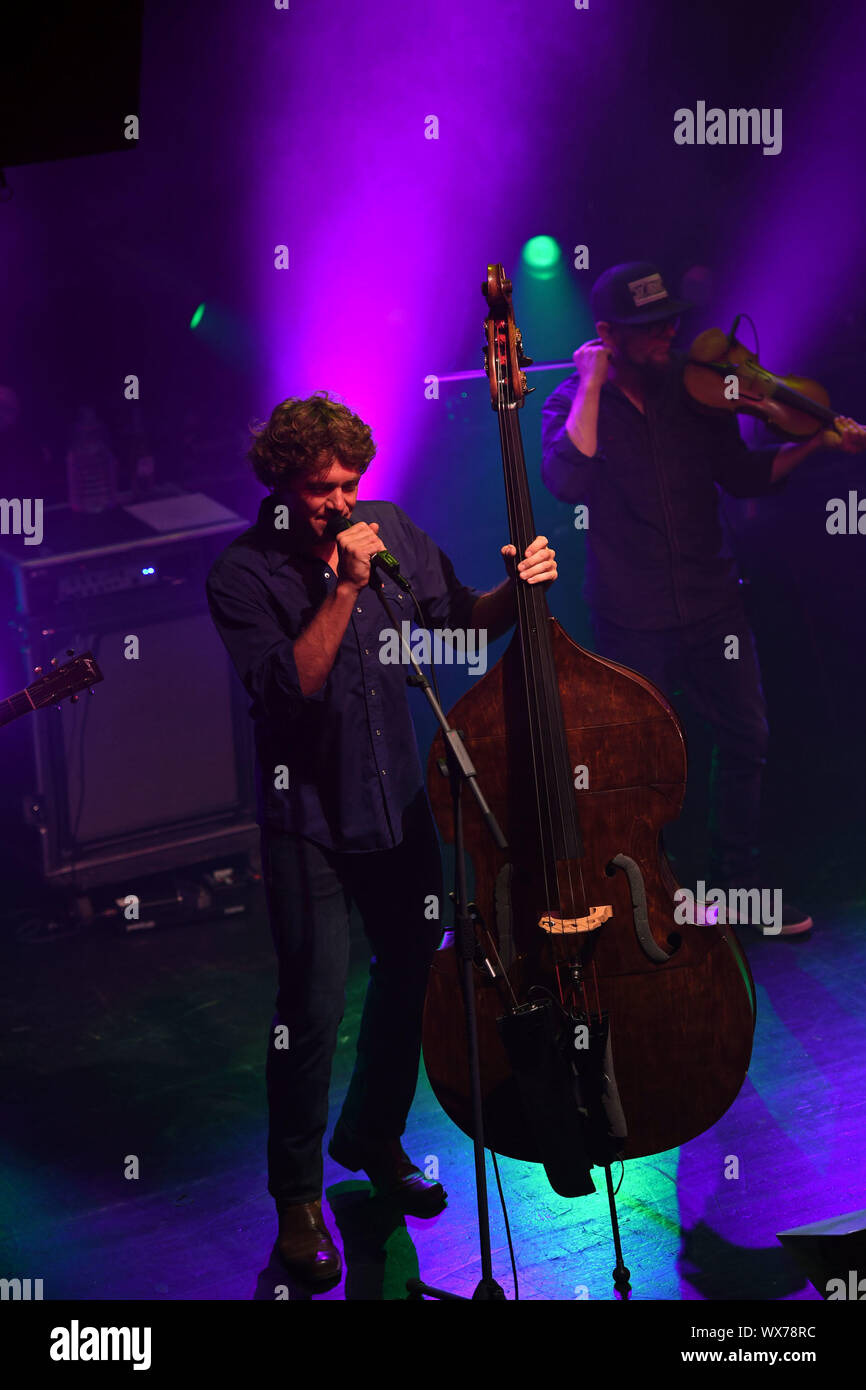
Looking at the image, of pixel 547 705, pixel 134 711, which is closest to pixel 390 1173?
pixel 547 705

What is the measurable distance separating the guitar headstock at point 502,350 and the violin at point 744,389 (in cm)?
216

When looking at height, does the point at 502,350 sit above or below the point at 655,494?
above

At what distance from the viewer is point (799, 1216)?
2814 mm

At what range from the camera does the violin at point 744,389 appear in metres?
4.68

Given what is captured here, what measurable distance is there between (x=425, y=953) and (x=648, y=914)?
585mm

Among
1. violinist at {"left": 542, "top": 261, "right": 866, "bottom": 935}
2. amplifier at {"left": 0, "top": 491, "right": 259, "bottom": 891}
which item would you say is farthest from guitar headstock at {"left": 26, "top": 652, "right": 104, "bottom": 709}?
violinist at {"left": 542, "top": 261, "right": 866, "bottom": 935}

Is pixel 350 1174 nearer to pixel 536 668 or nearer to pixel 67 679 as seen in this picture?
pixel 536 668

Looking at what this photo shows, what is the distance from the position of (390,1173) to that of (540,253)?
431 centimetres

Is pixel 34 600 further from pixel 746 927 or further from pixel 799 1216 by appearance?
pixel 799 1216

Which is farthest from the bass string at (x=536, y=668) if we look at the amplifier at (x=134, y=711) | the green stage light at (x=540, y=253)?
the green stage light at (x=540, y=253)

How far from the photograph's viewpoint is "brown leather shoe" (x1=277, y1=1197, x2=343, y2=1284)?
2.73 meters

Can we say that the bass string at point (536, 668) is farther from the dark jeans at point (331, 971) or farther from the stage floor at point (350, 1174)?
the stage floor at point (350, 1174)

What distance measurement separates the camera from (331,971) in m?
2.75

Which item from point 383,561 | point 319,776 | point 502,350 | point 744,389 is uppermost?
point 744,389
